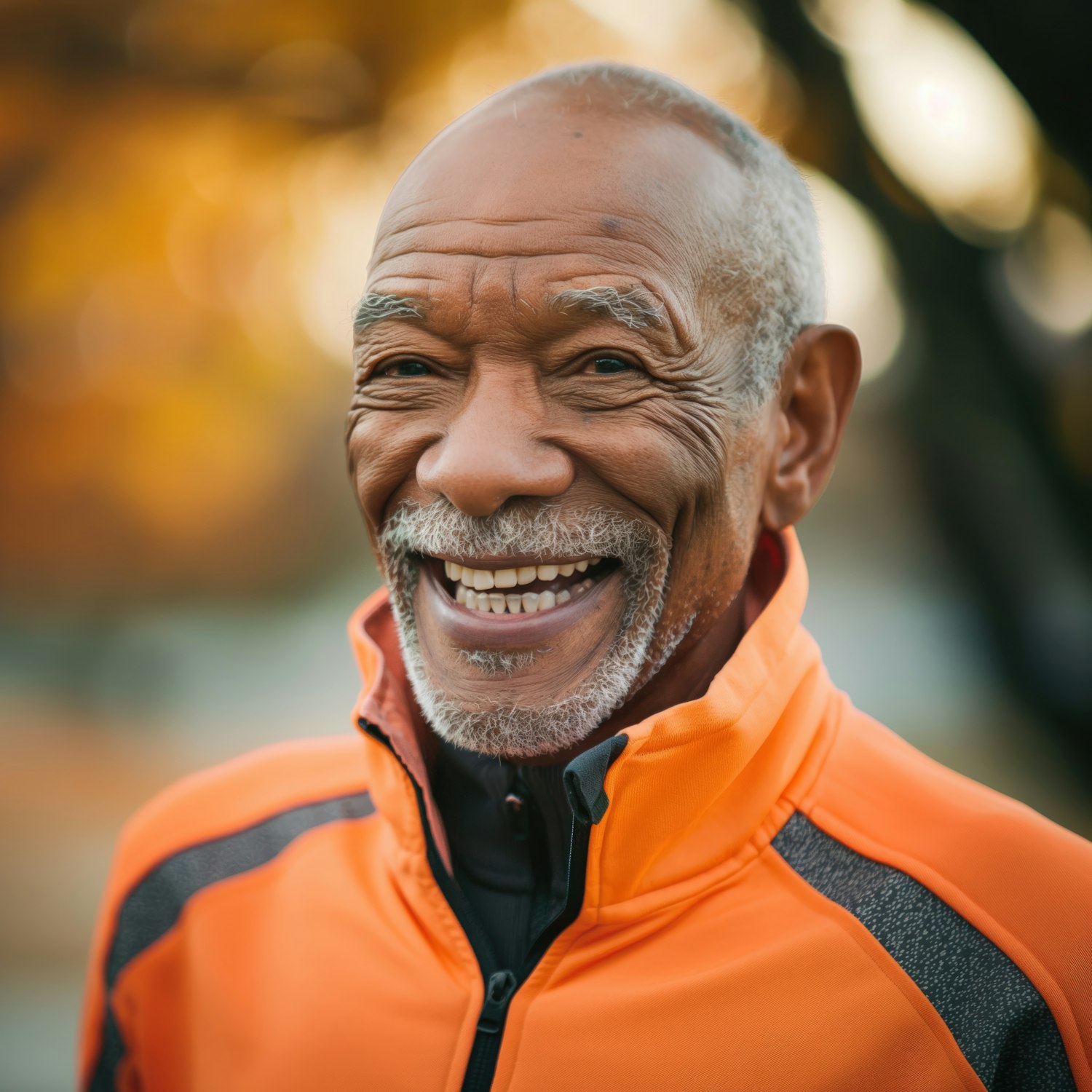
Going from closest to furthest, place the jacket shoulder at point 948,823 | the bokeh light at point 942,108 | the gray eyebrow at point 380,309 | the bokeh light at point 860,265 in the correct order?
1. the jacket shoulder at point 948,823
2. the gray eyebrow at point 380,309
3. the bokeh light at point 942,108
4. the bokeh light at point 860,265

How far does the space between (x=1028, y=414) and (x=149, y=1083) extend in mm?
4068

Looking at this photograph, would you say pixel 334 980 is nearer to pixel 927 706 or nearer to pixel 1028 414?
pixel 1028 414

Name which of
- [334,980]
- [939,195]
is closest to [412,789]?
[334,980]

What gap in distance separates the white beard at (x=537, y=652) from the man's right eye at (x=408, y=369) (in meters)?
0.24

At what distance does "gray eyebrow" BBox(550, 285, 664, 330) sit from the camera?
5.32ft

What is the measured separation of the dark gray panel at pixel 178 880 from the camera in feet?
6.54

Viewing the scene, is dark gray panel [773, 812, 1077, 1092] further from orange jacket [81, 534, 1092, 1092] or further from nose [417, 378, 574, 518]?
nose [417, 378, 574, 518]

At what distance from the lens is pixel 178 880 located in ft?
6.61

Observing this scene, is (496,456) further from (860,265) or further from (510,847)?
(860,265)

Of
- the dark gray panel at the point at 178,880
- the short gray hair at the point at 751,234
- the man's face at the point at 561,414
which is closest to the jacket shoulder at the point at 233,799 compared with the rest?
the dark gray panel at the point at 178,880

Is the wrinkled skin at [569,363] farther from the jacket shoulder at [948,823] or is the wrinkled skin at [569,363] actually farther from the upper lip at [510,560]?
the jacket shoulder at [948,823]

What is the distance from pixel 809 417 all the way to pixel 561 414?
0.56m

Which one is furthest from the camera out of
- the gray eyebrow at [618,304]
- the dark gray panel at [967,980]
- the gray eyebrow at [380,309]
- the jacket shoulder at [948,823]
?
the gray eyebrow at [380,309]

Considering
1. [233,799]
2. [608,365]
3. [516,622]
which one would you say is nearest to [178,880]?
[233,799]
